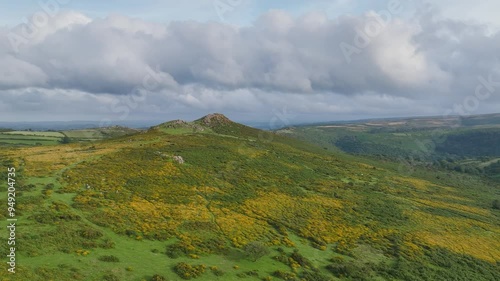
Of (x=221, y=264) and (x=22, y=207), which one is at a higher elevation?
(x=22, y=207)

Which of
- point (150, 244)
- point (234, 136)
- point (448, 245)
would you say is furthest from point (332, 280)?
point (234, 136)

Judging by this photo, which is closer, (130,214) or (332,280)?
(332,280)

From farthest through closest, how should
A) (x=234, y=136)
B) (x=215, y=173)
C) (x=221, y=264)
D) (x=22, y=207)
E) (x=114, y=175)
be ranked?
(x=234, y=136) < (x=215, y=173) < (x=114, y=175) < (x=22, y=207) < (x=221, y=264)

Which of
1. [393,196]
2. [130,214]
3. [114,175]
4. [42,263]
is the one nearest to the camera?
[42,263]

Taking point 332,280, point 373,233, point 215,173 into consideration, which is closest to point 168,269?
point 332,280

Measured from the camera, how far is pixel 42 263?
3394 cm

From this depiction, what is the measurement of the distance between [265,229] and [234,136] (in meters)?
83.4

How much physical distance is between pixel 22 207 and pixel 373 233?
56.4m

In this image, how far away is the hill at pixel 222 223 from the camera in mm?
39250

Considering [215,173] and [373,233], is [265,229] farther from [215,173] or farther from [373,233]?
[215,173]

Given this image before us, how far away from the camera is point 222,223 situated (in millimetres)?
54781

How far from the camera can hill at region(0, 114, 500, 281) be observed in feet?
129

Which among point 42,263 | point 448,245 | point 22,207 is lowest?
point 448,245

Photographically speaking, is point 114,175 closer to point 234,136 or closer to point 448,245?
point 448,245
